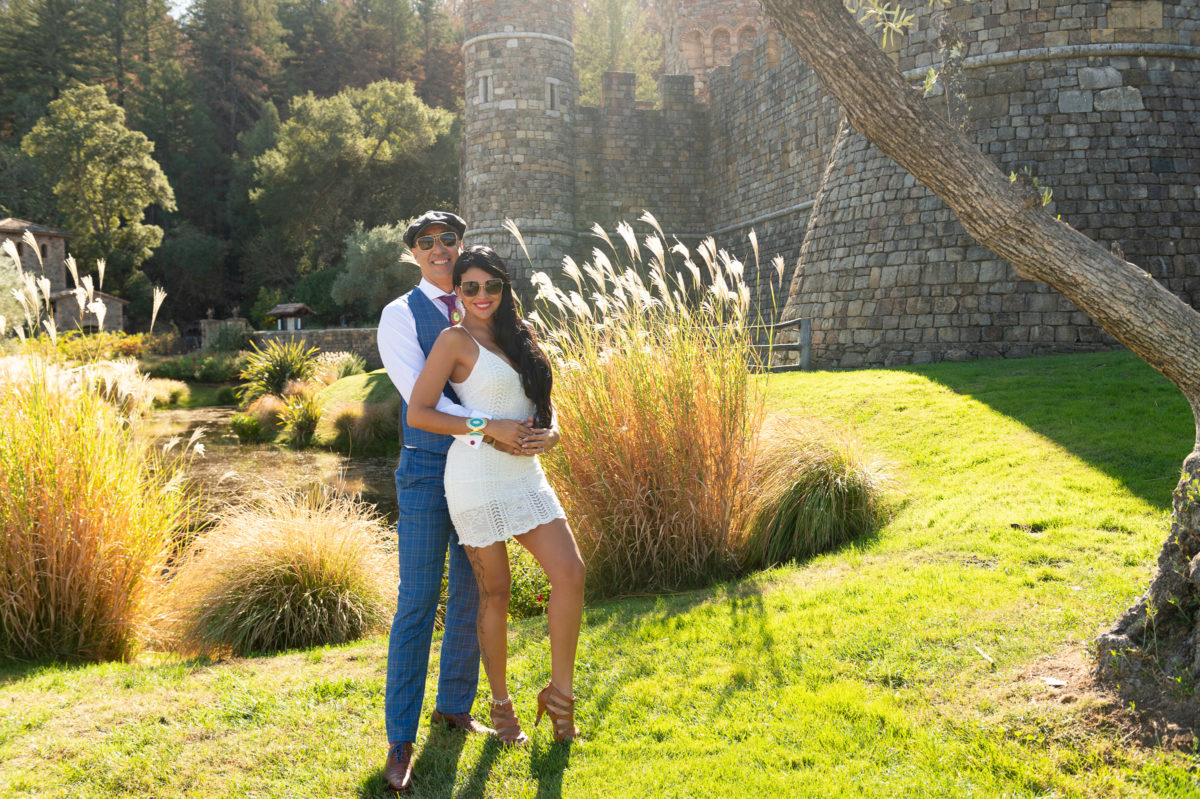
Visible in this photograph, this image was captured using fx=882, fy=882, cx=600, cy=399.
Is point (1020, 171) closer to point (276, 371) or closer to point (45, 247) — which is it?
point (276, 371)

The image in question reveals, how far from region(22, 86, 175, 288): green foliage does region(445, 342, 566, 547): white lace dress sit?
33.6 meters

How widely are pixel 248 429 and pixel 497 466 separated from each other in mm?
15071

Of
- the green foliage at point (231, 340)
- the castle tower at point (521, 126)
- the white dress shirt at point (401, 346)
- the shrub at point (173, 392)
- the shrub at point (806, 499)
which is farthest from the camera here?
the green foliage at point (231, 340)

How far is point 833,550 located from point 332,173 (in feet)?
99.7

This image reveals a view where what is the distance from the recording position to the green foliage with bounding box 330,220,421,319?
85.6ft

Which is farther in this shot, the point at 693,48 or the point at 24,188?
the point at 24,188

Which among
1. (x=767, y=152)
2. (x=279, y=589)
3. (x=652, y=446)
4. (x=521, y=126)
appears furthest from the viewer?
(x=521, y=126)

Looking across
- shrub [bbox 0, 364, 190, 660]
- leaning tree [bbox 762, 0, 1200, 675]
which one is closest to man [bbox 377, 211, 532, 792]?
leaning tree [bbox 762, 0, 1200, 675]

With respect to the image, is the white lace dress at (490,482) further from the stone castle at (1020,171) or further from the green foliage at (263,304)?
the green foliage at (263,304)

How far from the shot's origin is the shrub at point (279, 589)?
4.93 m

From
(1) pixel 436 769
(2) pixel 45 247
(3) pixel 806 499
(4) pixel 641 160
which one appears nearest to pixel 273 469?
(3) pixel 806 499

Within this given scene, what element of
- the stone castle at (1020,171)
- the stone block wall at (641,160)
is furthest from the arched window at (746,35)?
the stone castle at (1020,171)

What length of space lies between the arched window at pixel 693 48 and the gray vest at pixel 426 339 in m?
23.9

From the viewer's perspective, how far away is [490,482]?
2648mm
